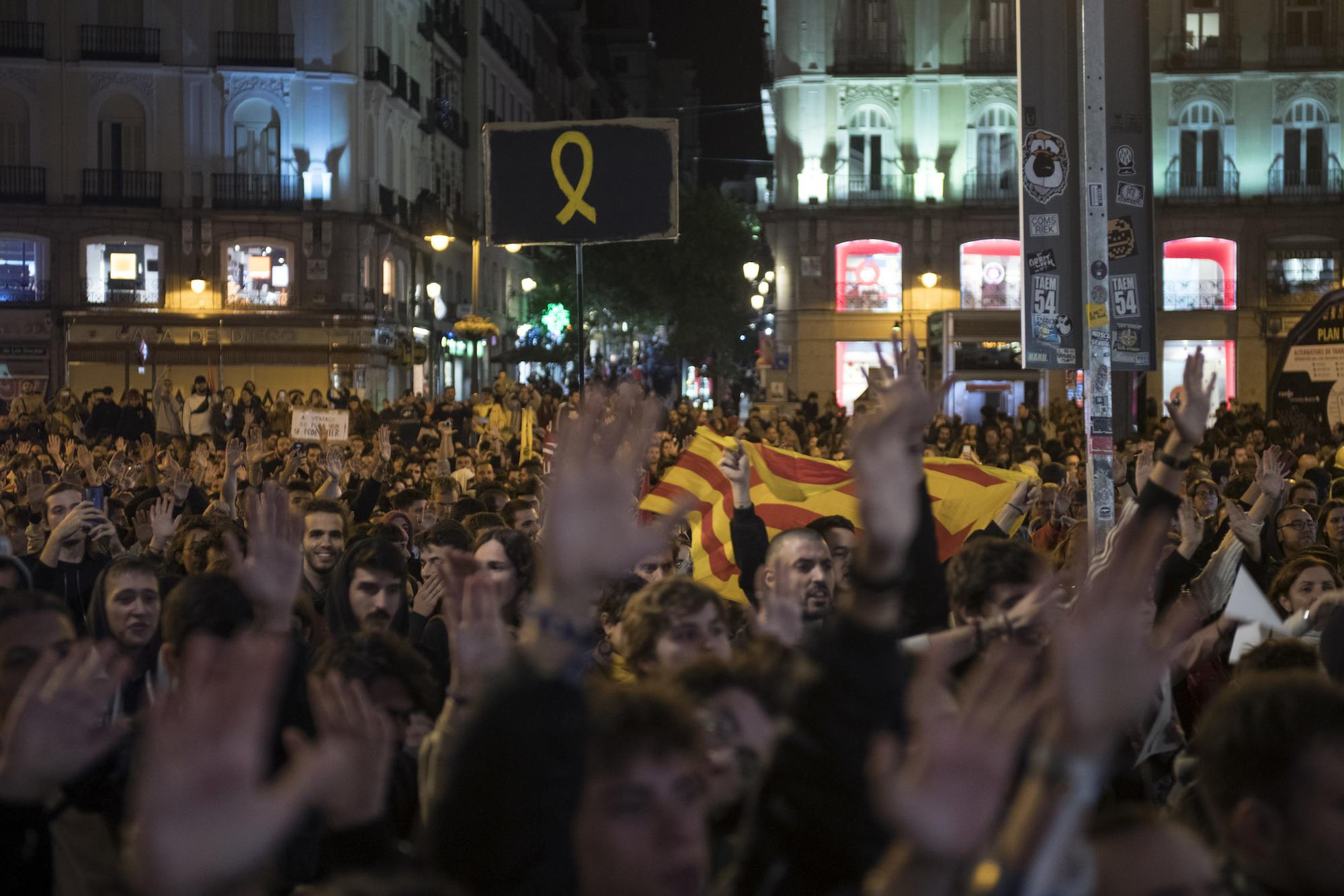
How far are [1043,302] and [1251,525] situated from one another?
2.72 meters

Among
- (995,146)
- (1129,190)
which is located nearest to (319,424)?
(1129,190)

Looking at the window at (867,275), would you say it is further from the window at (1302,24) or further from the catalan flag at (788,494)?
the catalan flag at (788,494)

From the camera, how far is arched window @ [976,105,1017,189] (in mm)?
46156

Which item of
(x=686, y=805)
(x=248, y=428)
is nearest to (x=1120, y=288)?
(x=686, y=805)

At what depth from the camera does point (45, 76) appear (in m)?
41.7

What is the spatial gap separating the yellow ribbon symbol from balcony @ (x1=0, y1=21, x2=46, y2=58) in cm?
3494

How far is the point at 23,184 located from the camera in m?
41.8

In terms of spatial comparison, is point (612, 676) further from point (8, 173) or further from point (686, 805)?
point (8, 173)

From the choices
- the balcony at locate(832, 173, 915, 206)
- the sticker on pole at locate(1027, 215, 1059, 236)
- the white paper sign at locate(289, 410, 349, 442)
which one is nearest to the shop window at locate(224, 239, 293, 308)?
the balcony at locate(832, 173, 915, 206)

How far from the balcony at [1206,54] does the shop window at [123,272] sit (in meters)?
29.1

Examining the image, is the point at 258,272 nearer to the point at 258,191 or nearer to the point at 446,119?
the point at 258,191

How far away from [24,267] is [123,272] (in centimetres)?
259

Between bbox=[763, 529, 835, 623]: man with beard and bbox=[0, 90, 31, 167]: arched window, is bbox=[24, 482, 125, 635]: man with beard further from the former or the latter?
bbox=[0, 90, 31, 167]: arched window

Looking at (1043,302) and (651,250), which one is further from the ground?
(651,250)
